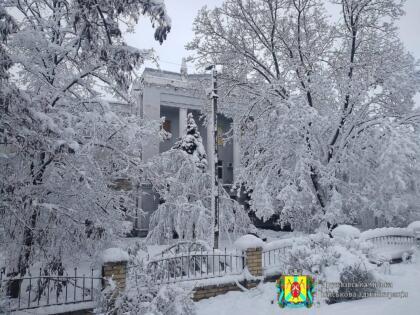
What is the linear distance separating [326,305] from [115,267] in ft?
14.4

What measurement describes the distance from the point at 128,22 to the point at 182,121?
16602mm

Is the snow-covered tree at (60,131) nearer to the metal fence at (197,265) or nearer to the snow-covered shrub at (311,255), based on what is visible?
the metal fence at (197,265)

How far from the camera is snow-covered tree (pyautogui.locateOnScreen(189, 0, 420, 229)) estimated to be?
39.5 ft

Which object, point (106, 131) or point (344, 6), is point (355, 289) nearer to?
point (106, 131)

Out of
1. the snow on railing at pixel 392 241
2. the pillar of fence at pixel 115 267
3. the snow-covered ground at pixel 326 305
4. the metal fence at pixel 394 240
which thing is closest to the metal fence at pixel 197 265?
the snow-covered ground at pixel 326 305

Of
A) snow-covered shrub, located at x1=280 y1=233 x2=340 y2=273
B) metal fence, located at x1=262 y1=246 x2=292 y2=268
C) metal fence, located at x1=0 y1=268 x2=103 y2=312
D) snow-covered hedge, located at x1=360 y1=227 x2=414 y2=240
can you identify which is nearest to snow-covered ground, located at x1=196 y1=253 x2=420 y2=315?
metal fence, located at x1=262 y1=246 x2=292 y2=268

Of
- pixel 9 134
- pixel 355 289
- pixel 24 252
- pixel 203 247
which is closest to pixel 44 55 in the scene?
pixel 9 134

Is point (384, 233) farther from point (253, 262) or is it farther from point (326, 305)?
point (326, 305)

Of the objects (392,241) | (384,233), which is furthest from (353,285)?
(392,241)

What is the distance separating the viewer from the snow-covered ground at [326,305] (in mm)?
5922

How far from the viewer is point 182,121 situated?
23312 millimetres

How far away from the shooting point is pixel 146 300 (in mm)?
6000

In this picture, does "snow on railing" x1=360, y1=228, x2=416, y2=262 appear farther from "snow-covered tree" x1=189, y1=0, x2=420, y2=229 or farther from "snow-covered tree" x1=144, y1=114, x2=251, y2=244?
"snow-covered tree" x1=144, y1=114, x2=251, y2=244

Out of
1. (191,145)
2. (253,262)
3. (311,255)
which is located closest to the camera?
(311,255)
